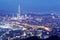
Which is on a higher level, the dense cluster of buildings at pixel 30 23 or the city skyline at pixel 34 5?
the city skyline at pixel 34 5

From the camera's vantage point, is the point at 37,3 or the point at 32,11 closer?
the point at 32,11

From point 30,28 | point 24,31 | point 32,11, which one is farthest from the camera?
point 32,11

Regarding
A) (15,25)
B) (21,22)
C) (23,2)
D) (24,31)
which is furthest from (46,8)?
(24,31)

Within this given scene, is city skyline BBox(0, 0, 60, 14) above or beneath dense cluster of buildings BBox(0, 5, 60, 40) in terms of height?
above

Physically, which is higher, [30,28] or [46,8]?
[46,8]

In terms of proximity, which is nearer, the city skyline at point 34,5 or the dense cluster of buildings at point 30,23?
the dense cluster of buildings at point 30,23

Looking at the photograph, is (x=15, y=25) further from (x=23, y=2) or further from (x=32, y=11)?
(x=23, y=2)

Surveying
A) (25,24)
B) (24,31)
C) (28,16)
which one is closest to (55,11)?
(28,16)

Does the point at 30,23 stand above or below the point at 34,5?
below

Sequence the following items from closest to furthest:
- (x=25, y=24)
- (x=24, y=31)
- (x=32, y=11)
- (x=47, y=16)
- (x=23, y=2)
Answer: (x=24, y=31)
(x=25, y=24)
(x=47, y=16)
(x=32, y=11)
(x=23, y=2)

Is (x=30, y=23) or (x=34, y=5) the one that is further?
(x=34, y=5)

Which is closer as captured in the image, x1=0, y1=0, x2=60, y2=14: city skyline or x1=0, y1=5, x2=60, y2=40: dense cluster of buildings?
x1=0, y1=5, x2=60, y2=40: dense cluster of buildings
